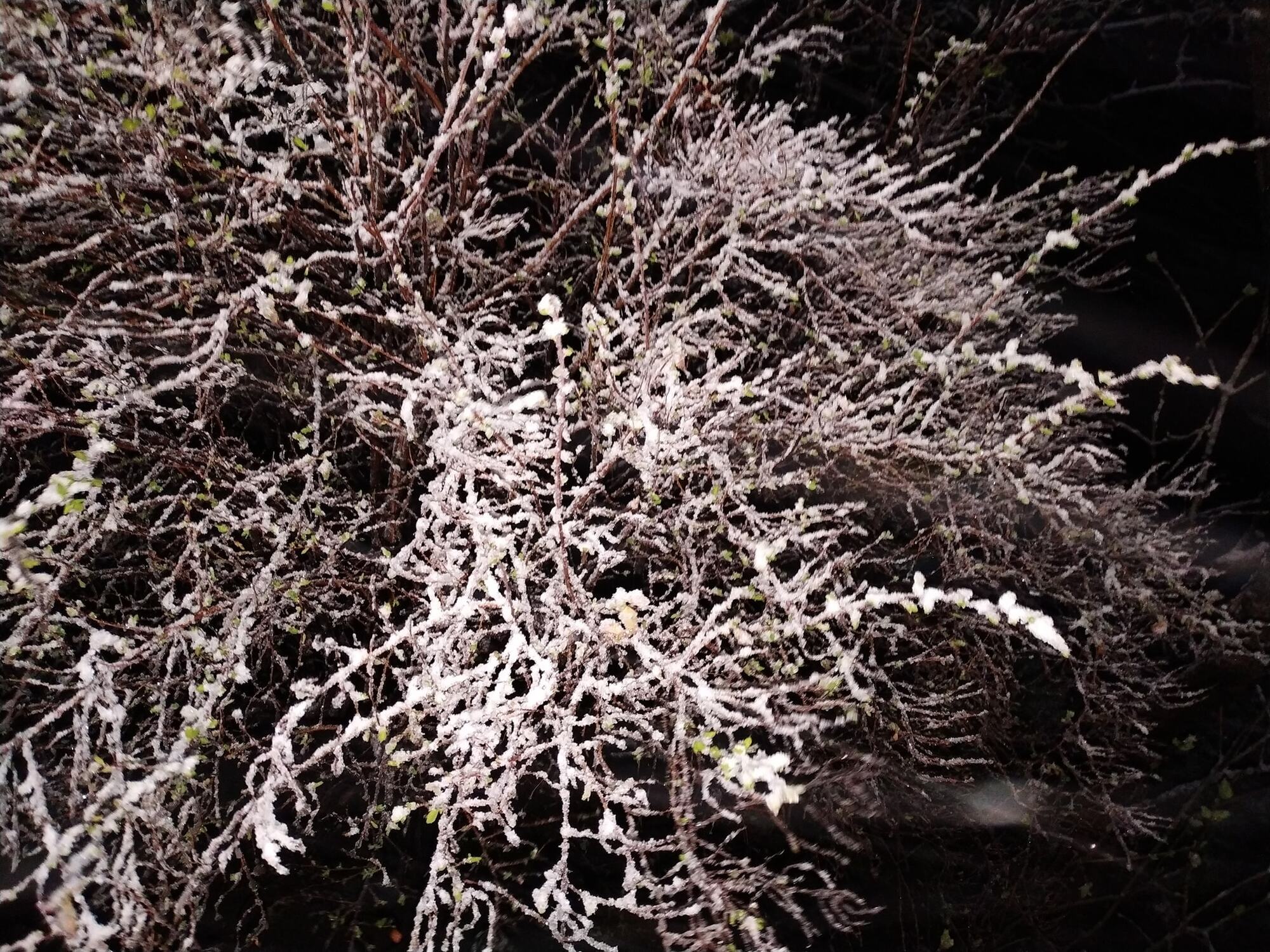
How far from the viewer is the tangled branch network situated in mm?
1976

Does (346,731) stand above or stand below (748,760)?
below

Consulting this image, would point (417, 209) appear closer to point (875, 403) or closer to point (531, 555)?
point (531, 555)

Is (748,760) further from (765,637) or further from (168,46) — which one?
(168,46)

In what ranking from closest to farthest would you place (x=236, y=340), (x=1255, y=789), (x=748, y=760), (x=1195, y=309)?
(x=748, y=760) → (x=236, y=340) → (x=1255, y=789) → (x=1195, y=309)

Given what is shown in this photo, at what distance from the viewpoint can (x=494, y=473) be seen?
2158mm

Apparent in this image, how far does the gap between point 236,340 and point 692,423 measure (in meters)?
1.73

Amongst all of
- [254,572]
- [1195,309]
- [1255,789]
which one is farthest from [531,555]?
[1195,309]

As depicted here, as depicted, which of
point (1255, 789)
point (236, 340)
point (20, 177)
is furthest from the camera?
point (1255, 789)

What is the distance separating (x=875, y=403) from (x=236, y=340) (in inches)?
90.7

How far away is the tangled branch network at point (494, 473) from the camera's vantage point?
1.98 m

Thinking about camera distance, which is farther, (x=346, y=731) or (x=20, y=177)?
(x=20, y=177)

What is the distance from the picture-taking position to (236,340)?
2.68m

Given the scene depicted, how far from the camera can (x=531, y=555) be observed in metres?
2.36

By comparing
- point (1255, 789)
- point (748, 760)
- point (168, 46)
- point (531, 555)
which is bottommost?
point (1255, 789)
